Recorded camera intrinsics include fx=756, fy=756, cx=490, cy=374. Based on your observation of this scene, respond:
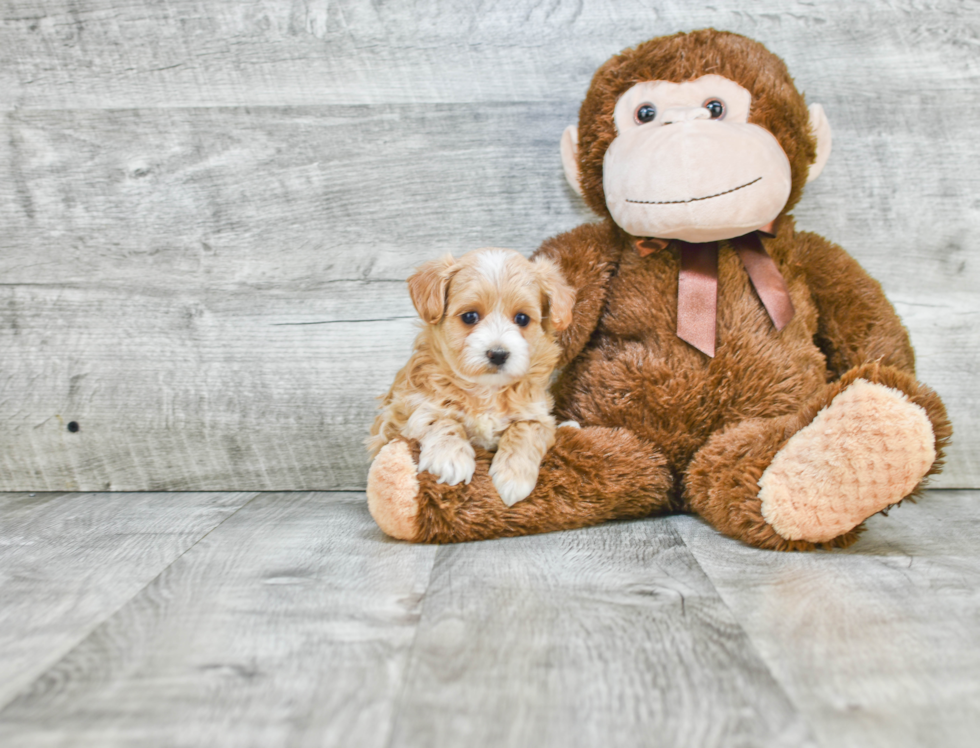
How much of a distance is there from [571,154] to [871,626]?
3.59ft

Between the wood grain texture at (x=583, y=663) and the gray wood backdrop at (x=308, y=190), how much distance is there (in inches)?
33.7

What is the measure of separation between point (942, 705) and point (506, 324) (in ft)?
2.72

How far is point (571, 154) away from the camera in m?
1.64

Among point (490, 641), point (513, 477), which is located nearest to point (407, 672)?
point (490, 641)

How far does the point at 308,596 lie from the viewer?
3.55ft

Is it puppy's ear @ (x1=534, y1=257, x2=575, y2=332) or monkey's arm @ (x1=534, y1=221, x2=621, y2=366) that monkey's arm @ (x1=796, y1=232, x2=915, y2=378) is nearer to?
monkey's arm @ (x1=534, y1=221, x2=621, y2=366)

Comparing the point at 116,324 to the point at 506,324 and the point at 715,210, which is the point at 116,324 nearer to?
the point at 506,324

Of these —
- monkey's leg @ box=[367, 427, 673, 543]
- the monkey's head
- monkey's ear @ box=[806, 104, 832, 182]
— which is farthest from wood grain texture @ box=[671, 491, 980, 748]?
monkey's ear @ box=[806, 104, 832, 182]

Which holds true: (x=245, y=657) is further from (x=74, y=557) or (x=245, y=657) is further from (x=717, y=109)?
(x=717, y=109)

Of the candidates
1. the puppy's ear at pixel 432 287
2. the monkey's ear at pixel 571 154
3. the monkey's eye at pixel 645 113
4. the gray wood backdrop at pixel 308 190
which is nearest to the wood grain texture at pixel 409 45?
the gray wood backdrop at pixel 308 190

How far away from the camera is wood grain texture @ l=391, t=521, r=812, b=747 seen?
737 millimetres

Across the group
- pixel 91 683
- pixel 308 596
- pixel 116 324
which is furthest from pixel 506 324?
pixel 116 324

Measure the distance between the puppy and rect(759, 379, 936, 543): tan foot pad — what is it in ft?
1.39

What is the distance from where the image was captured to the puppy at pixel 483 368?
1319mm
